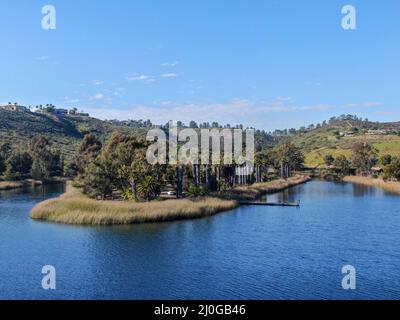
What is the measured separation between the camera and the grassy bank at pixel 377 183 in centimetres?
11960

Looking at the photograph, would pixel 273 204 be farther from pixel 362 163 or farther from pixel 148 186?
pixel 362 163

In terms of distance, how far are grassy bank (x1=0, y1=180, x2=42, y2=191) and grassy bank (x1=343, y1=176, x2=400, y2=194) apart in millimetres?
85360

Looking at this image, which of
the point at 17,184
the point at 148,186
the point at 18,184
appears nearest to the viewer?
the point at 148,186

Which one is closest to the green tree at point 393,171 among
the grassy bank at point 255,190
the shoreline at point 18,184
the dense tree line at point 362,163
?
the dense tree line at point 362,163

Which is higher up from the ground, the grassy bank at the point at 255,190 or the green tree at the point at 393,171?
the green tree at the point at 393,171

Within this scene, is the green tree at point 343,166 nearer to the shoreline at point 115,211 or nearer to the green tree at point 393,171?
the green tree at point 393,171

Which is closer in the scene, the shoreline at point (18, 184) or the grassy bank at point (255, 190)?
the grassy bank at point (255, 190)

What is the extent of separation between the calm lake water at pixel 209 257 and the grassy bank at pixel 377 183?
4992 centimetres

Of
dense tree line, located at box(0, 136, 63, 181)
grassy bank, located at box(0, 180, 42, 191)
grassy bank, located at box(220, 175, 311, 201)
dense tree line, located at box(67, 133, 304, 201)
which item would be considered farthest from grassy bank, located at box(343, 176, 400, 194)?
grassy bank, located at box(0, 180, 42, 191)

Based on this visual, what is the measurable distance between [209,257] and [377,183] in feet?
326

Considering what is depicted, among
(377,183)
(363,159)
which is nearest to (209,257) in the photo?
(377,183)

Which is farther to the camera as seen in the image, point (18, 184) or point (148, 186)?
point (18, 184)

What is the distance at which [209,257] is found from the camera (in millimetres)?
45656
